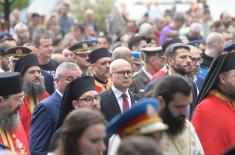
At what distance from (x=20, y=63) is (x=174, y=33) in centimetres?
973

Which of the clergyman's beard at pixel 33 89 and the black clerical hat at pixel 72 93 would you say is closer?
the black clerical hat at pixel 72 93

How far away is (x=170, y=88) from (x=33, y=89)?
426cm

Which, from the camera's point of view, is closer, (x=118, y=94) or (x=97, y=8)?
(x=118, y=94)

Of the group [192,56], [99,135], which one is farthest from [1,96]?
[192,56]

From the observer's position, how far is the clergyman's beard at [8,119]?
875 centimetres

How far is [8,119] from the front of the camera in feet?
28.9

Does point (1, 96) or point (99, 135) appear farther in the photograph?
point (1, 96)

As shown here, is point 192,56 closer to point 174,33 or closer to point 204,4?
point 174,33

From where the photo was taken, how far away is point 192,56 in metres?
13.3

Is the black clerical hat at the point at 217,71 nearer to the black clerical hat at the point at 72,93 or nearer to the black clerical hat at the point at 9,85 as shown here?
the black clerical hat at the point at 72,93

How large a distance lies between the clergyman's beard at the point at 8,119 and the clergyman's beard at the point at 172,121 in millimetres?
1830

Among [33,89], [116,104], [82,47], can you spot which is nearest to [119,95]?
[116,104]

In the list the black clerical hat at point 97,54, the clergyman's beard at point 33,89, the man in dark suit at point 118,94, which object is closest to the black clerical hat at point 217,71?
the man in dark suit at point 118,94

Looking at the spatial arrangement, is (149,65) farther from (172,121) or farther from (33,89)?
(172,121)
